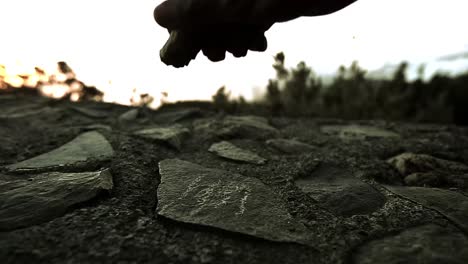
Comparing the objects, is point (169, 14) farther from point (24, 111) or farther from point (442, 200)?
point (24, 111)

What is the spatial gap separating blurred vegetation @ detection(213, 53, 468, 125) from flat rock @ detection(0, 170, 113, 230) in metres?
2.52

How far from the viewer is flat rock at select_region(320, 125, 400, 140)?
7.97 ft

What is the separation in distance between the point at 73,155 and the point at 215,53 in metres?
0.94

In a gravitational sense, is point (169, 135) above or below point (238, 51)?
below

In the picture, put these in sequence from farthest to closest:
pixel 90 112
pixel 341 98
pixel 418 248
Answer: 1. pixel 341 98
2. pixel 90 112
3. pixel 418 248

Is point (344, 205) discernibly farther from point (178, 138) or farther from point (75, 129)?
point (75, 129)

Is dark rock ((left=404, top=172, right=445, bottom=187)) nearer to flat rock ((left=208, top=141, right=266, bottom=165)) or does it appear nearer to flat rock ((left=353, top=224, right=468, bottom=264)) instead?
flat rock ((left=353, top=224, right=468, bottom=264))

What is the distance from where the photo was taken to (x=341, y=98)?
184 inches

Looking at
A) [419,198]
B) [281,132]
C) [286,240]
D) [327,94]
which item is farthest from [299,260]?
[327,94]

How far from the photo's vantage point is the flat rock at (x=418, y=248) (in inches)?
34.7

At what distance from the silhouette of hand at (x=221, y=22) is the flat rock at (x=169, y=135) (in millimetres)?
847

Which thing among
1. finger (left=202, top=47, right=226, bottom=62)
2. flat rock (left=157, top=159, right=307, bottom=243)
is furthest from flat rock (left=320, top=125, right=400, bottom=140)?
finger (left=202, top=47, right=226, bottom=62)

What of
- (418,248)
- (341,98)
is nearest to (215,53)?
(418,248)

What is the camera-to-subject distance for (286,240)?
0.98 metres
